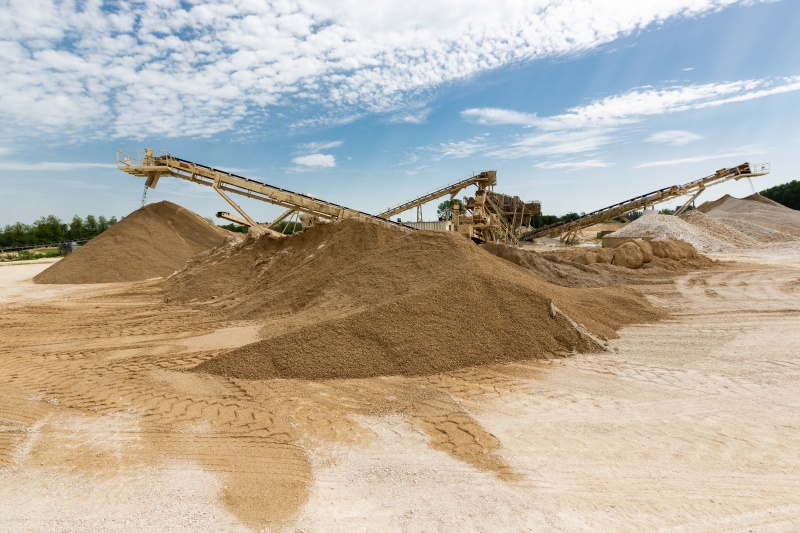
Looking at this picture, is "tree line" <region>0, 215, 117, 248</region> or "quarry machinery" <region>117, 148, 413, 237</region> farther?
"tree line" <region>0, 215, 117, 248</region>

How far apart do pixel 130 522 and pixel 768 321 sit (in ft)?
33.2

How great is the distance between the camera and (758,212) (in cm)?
3023

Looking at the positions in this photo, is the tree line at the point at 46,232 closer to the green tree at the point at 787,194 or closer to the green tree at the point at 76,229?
the green tree at the point at 76,229

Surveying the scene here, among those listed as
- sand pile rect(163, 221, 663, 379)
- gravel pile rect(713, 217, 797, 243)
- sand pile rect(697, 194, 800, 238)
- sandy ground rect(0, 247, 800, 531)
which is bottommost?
sandy ground rect(0, 247, 800, 531)

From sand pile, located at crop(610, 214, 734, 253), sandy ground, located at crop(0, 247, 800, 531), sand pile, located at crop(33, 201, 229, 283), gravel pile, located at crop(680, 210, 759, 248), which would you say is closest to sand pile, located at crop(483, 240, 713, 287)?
sand pile, located at crop(610, 214, 734, 253)

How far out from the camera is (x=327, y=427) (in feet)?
13.9

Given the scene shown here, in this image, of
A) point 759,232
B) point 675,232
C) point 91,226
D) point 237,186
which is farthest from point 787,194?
point 91,226

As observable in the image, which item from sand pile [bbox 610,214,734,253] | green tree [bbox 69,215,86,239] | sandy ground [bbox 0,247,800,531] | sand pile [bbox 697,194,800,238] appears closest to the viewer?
sandy ground [bbox 0,247,800,531]

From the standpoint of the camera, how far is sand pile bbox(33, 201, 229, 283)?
15820 millimetres

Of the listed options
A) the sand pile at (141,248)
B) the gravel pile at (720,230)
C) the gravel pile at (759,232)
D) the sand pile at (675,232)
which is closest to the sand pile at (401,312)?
the sand pile at (141,248)

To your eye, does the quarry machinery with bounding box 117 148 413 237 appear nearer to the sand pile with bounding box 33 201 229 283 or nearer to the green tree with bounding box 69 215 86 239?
the sand pile with bounding box 33 201 229 283

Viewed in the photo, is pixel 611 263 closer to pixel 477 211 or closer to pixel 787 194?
pixel 477 211

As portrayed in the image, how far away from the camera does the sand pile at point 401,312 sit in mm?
5859

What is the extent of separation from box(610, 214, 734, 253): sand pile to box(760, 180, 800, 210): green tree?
79.3 feet
